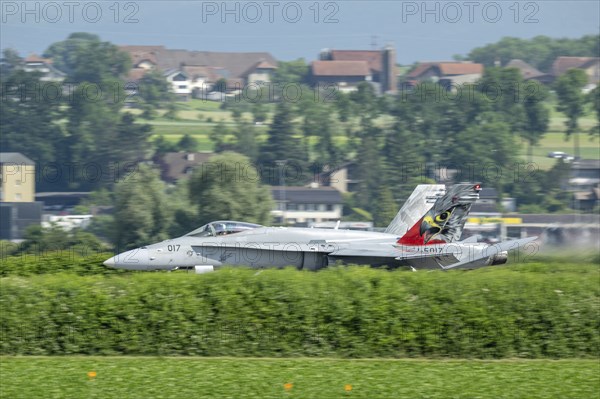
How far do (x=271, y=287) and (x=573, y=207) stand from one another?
2986 inches

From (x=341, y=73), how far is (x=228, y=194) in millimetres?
90267

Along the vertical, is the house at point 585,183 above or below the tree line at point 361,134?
below

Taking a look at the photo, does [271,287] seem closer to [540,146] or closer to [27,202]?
[27,202]

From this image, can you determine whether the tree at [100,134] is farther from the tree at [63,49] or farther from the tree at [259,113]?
the tree at [63,49]

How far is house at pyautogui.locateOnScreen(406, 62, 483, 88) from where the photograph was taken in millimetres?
135000

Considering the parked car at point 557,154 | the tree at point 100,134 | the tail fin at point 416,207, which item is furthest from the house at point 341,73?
the tail fin at point 416,207

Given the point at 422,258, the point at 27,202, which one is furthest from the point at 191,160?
the point at 422,258

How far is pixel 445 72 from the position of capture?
137 meters

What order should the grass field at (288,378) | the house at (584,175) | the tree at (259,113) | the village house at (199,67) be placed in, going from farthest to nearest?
the village house at (199,67)
the tree at (259,113)
the house at (584,175)
the grass field at (288,378)

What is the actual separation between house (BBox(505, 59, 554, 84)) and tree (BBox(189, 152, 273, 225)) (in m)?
75.1

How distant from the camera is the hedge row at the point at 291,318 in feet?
41.2

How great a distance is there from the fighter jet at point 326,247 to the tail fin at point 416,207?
1.89 metres

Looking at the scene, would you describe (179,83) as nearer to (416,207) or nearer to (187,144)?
(187,144)

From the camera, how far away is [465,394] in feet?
34.6
